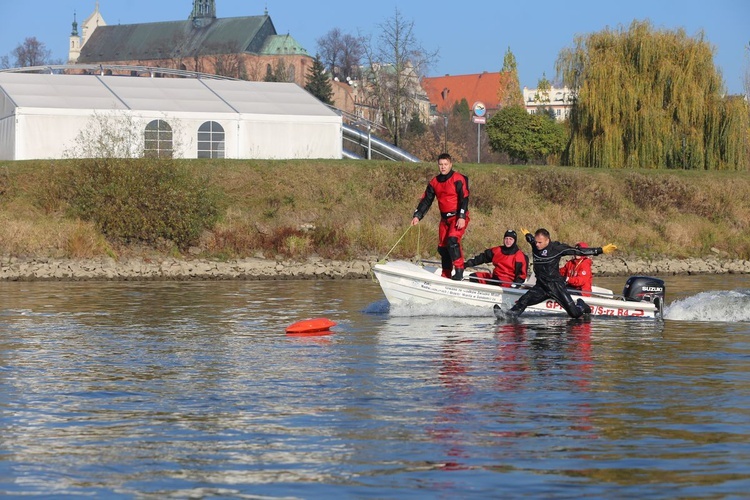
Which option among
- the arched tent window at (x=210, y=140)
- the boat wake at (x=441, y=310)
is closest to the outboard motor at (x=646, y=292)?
the boat wake at (x=441, y=310)

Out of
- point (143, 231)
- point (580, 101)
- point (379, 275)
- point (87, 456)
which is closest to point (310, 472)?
point (87, 456)

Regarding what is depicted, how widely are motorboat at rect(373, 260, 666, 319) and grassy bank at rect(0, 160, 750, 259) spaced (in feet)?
53.5

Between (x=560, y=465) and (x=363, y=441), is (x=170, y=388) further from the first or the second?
(x=560, y=465)

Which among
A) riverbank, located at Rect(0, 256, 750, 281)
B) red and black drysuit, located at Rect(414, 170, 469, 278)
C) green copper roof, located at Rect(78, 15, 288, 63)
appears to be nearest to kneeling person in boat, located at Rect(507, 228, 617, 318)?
red and black drysuit, located at Rect(414, 170, 469, 278)

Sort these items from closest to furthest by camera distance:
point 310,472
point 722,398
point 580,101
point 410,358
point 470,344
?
point 310,472 < point 722,398 < point 410,358 < point 470,344 < point 580,101

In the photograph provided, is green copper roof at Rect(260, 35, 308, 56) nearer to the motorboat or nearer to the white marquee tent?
the white marquee tent

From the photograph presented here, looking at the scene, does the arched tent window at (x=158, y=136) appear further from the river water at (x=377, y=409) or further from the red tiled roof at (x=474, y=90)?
the red tiled roof at (x=474, y=90)

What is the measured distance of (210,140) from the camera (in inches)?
1914

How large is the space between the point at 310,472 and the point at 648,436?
293 cm

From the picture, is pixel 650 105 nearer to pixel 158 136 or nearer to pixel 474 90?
pixel 158 136

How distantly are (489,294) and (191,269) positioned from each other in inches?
675

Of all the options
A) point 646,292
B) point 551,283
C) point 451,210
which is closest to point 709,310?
point 646,292

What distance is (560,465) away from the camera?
28.4ft

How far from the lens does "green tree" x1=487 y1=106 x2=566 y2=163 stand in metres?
58.4
